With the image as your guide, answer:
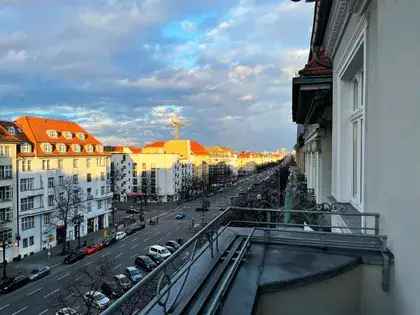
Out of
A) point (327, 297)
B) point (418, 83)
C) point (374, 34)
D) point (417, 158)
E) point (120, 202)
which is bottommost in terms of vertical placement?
point (120, 202)

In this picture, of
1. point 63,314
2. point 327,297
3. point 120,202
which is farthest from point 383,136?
point 120,202

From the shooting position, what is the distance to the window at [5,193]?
28.7 meters

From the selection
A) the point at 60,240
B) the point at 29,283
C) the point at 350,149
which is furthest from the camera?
the point at 60,240

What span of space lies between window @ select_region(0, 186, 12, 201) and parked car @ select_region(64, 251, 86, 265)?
6875 millimetres

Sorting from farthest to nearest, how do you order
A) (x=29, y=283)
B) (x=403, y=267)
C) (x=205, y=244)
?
(x=29, y=283)
(x=205, y=244)
(x=403, y=267)

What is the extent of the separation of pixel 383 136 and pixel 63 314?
15983 millimetres

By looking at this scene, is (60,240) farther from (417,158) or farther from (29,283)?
(417,158)

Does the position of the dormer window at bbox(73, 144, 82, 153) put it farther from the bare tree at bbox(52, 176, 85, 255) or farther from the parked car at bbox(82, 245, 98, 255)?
the parked car at bbox(82, 245, 98, 255)

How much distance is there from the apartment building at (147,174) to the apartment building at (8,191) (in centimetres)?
3896

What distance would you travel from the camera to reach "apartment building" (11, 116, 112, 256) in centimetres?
3139

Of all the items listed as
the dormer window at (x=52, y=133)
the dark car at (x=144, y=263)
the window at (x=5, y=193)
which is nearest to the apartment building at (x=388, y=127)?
A: the dark car at (x=144, y=263)

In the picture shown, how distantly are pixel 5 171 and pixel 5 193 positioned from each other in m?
1.79

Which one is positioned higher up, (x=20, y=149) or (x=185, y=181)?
(x=20, y=149)

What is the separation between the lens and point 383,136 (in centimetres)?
302
